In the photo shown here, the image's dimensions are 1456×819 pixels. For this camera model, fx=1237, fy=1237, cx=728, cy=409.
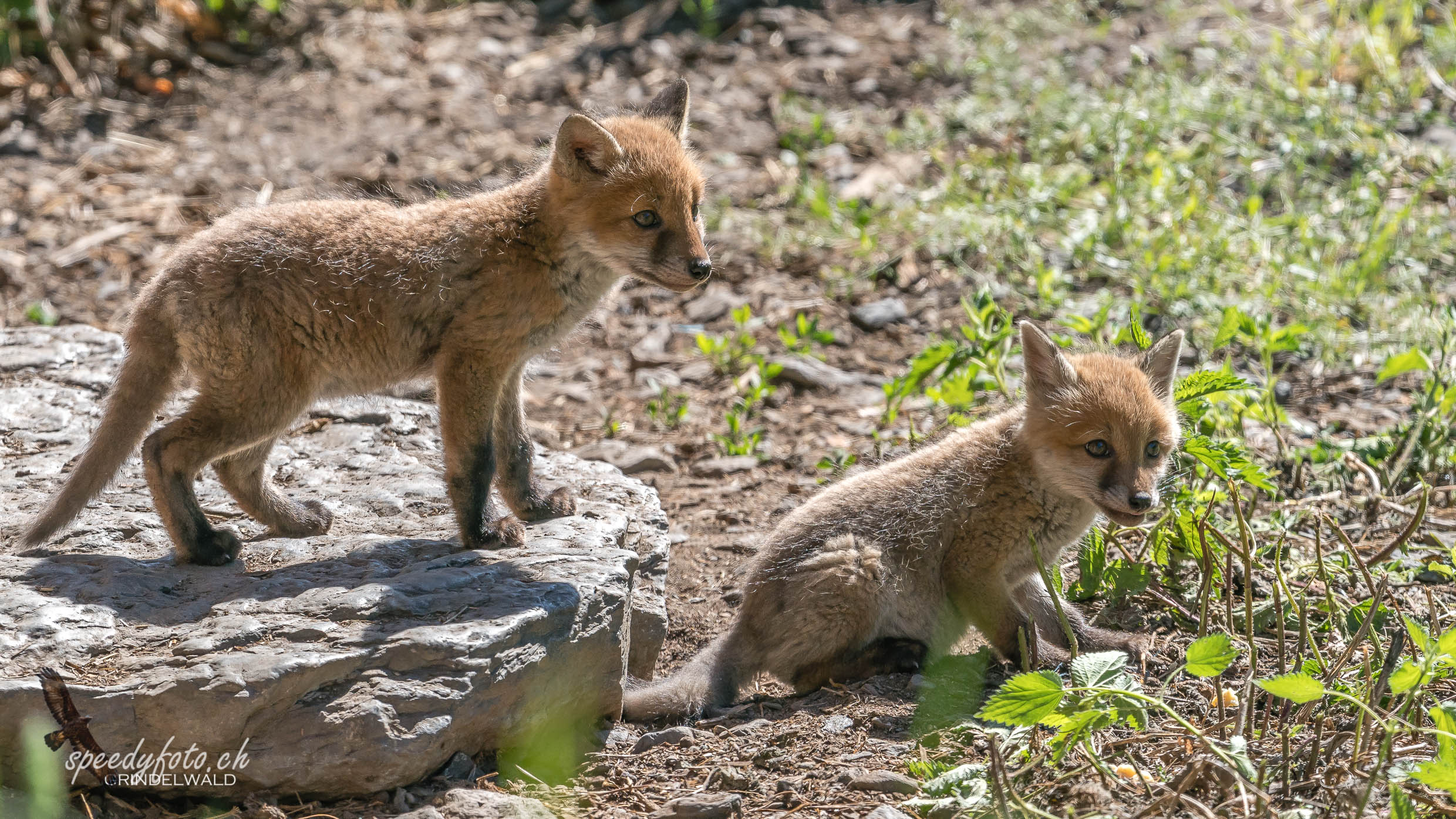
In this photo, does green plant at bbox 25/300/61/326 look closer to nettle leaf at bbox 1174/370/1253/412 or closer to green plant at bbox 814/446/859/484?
green plant at bbox 814/446/859/484

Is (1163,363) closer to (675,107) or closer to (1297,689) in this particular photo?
(1297,689)

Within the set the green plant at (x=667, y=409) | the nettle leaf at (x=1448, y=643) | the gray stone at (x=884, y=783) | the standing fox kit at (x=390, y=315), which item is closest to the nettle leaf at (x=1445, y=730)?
the nettle leaf at (x=1448, y=643)

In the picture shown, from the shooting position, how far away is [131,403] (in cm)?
471

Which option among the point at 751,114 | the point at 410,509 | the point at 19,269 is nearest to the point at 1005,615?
the point at 410,509

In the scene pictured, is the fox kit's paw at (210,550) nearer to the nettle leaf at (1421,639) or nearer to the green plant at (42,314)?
the nettle leaf at (1421,639)

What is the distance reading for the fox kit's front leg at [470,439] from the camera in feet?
15.6

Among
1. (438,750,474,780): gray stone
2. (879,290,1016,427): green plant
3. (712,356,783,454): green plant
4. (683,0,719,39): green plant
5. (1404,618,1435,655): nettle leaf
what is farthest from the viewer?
(683,0,719,39): green plant

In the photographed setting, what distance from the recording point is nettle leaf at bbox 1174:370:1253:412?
484cm

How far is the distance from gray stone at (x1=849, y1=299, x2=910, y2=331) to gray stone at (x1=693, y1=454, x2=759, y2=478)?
1.72 metres

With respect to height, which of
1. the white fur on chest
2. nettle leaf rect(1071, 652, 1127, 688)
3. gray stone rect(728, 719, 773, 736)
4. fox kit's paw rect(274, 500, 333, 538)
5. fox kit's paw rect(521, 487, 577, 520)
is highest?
the white fur on chest

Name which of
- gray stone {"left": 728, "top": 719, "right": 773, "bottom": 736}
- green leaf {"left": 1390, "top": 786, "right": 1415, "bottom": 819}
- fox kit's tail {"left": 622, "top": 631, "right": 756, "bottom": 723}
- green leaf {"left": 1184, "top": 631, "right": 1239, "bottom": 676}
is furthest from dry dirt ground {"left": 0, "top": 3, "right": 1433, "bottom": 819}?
green leaf {"left": 1390, "top": 786, "right": 1415, "bottom": 819}

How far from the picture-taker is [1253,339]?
5.88 m

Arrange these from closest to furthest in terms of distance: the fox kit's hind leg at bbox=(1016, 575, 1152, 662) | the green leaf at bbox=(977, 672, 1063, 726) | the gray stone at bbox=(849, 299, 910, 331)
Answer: the green leaf at bbox=(977, 672, 1063, 726) → the fox kit's hind leg at bbox=(1016, 575, 1152, 662) → the gray stone at bbox=(849, 299, 910, 331)

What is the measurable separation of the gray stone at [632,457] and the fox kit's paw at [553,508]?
165cm
